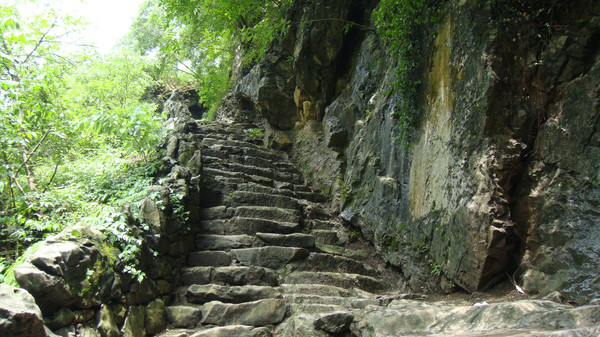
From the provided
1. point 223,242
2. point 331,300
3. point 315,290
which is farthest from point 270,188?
point 331,300

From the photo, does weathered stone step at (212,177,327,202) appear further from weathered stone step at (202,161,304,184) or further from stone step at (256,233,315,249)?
stone step at (256,233,315,249)

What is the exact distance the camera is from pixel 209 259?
4.52 metres

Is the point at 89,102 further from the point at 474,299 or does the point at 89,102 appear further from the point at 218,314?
the point at 474,299

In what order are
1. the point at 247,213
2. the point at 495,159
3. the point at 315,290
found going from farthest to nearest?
the point at 247,213 → the point at 315,290 → the point at 495,159

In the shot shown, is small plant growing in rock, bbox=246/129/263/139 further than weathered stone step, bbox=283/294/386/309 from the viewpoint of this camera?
Yes

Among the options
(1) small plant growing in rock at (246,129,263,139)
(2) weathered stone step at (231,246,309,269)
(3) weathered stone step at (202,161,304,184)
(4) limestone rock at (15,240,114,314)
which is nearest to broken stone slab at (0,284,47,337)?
(4) limestone rock at (15,240,114,314)

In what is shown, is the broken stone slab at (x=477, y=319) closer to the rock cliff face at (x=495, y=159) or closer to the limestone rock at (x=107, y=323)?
the rock cliff face at (x=495, y=159)

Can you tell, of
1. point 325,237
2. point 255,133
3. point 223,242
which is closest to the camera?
point 223,242

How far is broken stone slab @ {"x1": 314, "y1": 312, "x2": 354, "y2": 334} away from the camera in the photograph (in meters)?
3.08

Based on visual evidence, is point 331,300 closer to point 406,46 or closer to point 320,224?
point 320,224

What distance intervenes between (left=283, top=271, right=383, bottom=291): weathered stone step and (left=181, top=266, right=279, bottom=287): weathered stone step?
0.26m

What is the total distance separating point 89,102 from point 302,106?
22.3 feet

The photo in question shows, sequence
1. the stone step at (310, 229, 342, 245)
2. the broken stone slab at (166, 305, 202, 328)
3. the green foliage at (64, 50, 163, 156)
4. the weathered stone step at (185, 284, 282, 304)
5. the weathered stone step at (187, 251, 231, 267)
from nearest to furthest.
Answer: the broken stone slab at (166, 305, 202, 328) → the weathered stone step at (185, 284, 282, 304) → the weathered stone step at (187, 251, 231, 267) → the green foliage at (64, 50, 163, 156) → the stone step at (310, 229, 342, 245)

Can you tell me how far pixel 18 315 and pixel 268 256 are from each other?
2.91m
